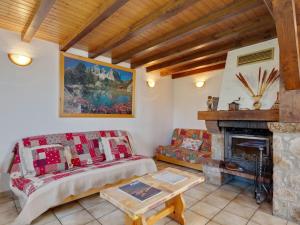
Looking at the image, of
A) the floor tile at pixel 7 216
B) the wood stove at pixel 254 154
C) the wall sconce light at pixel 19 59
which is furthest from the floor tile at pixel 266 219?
the wall sconce light at pixel 19 59

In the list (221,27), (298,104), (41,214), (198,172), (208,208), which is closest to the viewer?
(298,104)

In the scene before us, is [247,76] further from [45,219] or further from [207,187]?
[45,219]

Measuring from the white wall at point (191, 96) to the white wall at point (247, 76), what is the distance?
106 centimetres

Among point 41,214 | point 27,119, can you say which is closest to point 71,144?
point 27,119

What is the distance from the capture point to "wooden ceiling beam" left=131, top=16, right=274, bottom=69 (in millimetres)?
2166

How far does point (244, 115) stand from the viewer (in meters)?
2.46

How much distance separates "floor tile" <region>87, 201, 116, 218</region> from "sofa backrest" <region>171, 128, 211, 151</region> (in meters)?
2.52

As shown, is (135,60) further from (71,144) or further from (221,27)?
(71,144)

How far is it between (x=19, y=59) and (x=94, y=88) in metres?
1.20

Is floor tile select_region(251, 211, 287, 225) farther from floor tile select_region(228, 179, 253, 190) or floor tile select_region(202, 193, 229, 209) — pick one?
floor tile select_region(228, 179, 253, 190)

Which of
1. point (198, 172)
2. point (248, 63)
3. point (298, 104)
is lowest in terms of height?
point (198, 172)

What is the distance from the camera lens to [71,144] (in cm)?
281

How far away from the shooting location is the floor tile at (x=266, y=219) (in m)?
1.86

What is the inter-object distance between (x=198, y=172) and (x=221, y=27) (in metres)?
2.67
